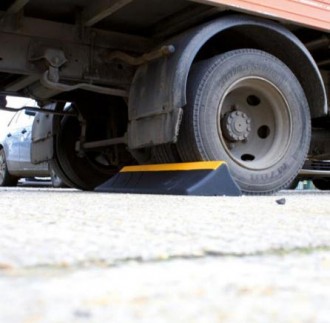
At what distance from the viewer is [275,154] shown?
431cm

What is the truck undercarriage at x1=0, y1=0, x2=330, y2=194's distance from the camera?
154 inches

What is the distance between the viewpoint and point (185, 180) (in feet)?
12.3

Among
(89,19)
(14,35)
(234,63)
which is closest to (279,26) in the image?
(234,63)

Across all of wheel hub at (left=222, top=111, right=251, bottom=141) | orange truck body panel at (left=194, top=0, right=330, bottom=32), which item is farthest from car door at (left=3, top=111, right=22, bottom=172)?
orange truck body panel at (left=194, top=0, right=330, bottom=32)

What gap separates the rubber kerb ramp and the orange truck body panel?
3.85 feet

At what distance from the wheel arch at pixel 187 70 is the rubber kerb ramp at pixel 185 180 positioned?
0.23m

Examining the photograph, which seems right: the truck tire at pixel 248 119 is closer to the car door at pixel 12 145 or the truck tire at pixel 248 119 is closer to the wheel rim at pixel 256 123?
the wheel rim at pixel 256 123

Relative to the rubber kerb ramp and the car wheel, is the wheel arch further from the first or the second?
the car wheel

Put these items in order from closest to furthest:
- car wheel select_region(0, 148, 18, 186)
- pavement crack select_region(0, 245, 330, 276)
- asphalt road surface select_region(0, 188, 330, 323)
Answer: asphalt road surface select_region(0, 188, 330, 323) → pavement crack select_region(0, 245, 330, 276) → car wheel select_region(0, 148, 18, 186)

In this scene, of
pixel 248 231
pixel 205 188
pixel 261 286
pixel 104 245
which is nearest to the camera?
pixel 261 286

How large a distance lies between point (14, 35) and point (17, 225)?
106 inches

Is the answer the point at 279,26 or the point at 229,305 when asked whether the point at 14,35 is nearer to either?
the point at 279,26

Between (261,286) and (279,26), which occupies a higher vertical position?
(279,26)

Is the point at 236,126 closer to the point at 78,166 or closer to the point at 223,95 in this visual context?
the point at 223,95
